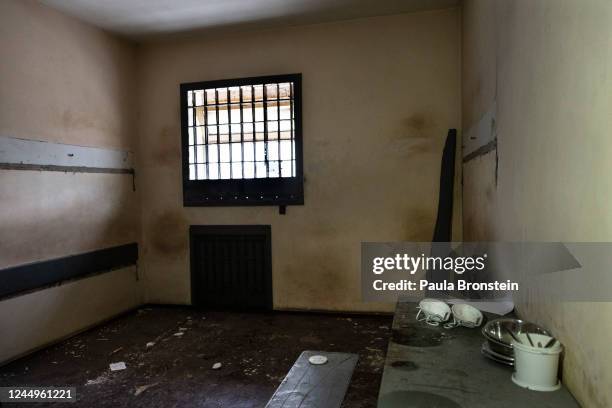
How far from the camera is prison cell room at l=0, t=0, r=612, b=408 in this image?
6.79 ft

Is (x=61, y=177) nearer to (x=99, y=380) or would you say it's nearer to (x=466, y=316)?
(x=99, y=380)

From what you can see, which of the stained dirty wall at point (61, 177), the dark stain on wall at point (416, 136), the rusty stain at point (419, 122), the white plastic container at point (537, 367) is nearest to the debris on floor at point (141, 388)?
the stained dirty wall at point (61, 177)

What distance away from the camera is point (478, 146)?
2.87 metres

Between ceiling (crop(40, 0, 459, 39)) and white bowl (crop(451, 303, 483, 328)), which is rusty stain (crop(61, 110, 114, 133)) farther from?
white bowl (crop(451, 303, 483, 328))

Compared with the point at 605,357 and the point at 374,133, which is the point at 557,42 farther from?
the point at 374,133

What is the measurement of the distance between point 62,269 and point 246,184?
186 centimetres

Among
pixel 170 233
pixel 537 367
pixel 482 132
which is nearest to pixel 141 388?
pixel 170 233

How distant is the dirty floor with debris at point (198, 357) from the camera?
256cm

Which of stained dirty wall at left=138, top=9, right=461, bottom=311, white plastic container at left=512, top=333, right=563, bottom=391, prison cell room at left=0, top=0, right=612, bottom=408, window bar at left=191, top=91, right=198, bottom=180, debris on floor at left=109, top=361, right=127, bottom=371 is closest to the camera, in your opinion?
white plastic container at left=512, top=333, right=563, bottom=391

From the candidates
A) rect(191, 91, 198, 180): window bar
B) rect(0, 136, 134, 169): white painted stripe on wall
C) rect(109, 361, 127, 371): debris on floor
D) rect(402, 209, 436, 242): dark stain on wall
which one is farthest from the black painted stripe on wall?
rect(402, 209, 436, 242): dark stain on wall

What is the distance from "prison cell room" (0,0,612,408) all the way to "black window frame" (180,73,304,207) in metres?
0.02

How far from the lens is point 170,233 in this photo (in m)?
4.52

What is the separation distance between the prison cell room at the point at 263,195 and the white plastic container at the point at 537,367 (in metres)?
0.18

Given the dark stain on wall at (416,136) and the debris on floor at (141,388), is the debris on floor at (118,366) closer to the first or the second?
the debris on floor at (141,388)
